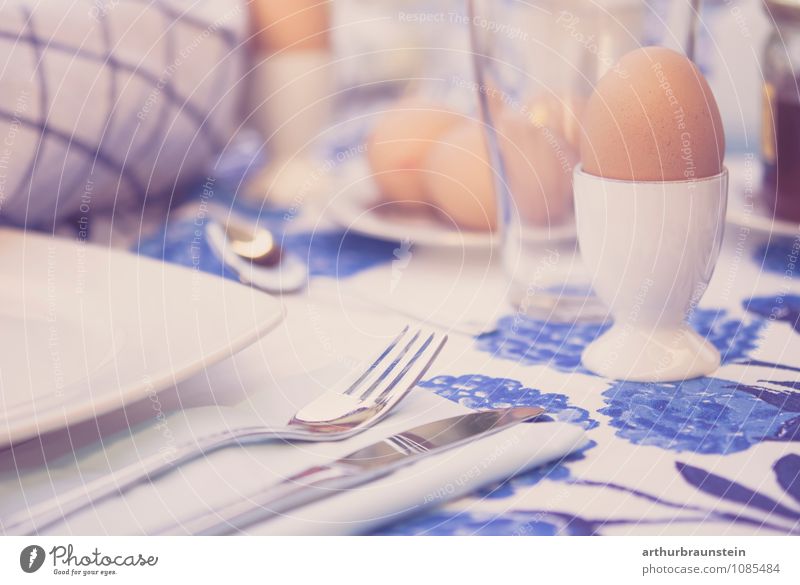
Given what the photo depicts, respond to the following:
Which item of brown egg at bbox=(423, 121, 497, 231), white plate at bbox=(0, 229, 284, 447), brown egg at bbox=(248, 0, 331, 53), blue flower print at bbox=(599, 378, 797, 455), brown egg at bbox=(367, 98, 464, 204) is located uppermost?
brown egg at bbox=(248, 0, 331, 53)

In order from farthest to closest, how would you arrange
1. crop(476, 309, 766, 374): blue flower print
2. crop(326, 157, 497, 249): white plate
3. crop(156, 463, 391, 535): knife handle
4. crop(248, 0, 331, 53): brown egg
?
crop(248, 0, 331, 53): brown egg
crop(326, 157, 497, 249): white plate
crop(476, 309, 766, 374): blue flower print
crop(156, 463, 391, 535): knife handle

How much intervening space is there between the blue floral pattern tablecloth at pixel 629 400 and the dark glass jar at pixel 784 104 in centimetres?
2

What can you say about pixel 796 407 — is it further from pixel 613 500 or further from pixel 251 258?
pixel 251 258

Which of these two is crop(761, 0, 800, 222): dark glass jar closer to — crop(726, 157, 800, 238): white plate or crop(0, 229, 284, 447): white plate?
crop(726, 157, 800, 238): white plate

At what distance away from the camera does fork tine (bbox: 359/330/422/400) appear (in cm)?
31

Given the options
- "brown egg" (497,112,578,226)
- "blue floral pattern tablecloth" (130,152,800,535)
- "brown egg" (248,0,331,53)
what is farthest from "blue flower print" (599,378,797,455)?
"brown egg" (248,0,331,53)

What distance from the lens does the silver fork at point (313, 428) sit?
26 centimetres

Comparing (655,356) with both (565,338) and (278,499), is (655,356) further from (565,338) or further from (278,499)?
(278,499)

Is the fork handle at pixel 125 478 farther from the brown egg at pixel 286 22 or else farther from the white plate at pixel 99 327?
the brown egg at pixel 286 22

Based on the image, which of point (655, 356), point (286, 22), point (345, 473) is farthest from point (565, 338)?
point (286, 22)

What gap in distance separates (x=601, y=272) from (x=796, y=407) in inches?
3.2

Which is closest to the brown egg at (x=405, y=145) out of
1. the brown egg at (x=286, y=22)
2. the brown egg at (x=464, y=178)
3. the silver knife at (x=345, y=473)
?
the brown egg at (x=464, y=178)
